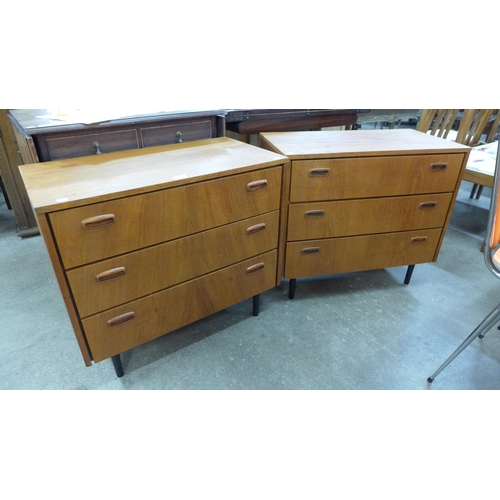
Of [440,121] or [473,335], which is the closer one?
[473,335]

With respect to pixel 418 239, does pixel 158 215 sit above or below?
above

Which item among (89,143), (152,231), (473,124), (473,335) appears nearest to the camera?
(152,231)

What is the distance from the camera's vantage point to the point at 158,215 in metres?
1.01

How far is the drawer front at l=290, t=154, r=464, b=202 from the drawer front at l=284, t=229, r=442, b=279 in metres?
0.21

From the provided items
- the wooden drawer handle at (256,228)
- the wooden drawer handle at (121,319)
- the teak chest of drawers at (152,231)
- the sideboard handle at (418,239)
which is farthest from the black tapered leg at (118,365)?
the sideboard handle at (418,239)

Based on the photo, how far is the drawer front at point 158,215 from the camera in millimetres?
895

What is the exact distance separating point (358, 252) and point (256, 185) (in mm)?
624

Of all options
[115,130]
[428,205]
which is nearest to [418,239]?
[428,205]

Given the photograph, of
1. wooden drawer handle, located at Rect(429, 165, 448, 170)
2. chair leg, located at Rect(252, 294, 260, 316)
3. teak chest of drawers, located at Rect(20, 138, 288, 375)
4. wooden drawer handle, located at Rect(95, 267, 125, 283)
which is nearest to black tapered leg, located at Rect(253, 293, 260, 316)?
chair leg, located at Rect(252, 294, 260, 316)

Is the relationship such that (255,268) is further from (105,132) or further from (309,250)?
(105,132)

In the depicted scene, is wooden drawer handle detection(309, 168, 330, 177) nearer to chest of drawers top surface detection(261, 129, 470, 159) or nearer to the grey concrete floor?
chest of drawers top surface detection(261, 129, 470, 159)

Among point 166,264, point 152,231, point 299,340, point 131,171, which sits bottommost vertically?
point 299,340

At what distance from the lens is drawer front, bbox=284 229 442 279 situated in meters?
1.47

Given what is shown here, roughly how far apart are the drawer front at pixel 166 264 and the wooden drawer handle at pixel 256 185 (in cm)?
11
